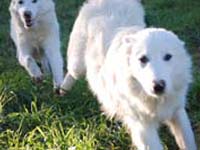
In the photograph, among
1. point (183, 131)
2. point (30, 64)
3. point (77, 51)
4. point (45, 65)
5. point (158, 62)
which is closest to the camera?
point (158, 62)

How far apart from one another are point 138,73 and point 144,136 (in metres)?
0.58

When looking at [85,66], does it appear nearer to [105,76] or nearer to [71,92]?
[71,92]

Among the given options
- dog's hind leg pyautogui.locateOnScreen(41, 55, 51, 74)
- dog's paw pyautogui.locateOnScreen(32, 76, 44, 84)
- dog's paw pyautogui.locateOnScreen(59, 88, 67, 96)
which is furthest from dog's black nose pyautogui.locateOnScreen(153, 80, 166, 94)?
dog's hind leg pyautogui.locateOnScreen(41, 55, 51, 74)

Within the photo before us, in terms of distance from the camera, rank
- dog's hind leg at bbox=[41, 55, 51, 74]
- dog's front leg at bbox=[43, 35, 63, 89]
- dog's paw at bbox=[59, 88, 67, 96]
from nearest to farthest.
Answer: dog's paw at bbox=[59, 88, 67, 96], dog's front leg at bbox=[43, 35, 63, 89], dog's hind leg at bbox=[41, 55, 51, 74]

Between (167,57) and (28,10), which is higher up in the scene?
(167,57)

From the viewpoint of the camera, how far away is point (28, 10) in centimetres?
816

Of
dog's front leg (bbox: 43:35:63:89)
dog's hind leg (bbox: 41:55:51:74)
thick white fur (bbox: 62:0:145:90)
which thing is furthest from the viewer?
dog's hind leg (bbox: 41:55:51:74)

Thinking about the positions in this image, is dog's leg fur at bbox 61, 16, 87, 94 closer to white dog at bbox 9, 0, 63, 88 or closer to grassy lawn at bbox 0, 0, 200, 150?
grassy lawn at bbox 0, 0, 200, 150

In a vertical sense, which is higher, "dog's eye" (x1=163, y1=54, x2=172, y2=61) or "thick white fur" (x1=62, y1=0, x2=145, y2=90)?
"dog's eye" (x1=163, y1=54, x2=172, y2=61)

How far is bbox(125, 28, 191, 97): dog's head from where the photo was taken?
4.93 m

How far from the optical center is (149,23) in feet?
35.8

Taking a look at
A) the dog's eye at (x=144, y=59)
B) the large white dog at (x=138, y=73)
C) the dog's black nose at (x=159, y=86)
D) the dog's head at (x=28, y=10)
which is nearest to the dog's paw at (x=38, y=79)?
the dog's head at (x=28, y=10)

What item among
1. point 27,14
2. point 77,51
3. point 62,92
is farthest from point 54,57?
point 77,51

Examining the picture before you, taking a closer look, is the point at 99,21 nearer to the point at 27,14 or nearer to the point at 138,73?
the point at 138,73
